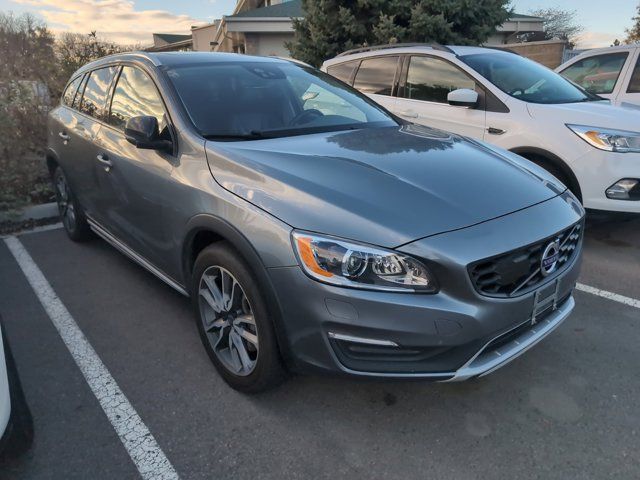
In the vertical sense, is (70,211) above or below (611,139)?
below

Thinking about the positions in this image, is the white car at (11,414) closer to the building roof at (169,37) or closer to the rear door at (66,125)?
the rear door at (66,125)

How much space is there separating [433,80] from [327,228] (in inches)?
154

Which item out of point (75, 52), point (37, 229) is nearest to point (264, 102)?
point (37, 229)

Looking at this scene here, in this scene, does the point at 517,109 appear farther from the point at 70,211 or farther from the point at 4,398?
the point at 4,398

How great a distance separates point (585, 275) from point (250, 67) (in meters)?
3.00

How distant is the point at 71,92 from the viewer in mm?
4770

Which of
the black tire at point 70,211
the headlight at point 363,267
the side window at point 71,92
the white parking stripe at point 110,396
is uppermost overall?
the side window at point 71,92

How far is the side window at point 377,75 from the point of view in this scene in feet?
19.1

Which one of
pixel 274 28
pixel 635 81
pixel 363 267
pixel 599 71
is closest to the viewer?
pixel 363 267

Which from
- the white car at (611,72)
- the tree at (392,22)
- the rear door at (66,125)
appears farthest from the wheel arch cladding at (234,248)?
the tree at (392,22)

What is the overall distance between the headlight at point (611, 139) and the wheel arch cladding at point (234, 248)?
11.0 ft

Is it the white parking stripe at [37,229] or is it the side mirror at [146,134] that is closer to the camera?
the side mirror at [146,134]

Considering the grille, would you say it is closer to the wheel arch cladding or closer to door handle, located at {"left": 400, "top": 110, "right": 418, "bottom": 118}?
the wheel arch cladding

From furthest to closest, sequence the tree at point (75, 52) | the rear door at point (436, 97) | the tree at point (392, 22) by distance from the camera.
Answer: the tree at point (392, 22), the tree at point (75, 52), the rear door at point (436, 97)
